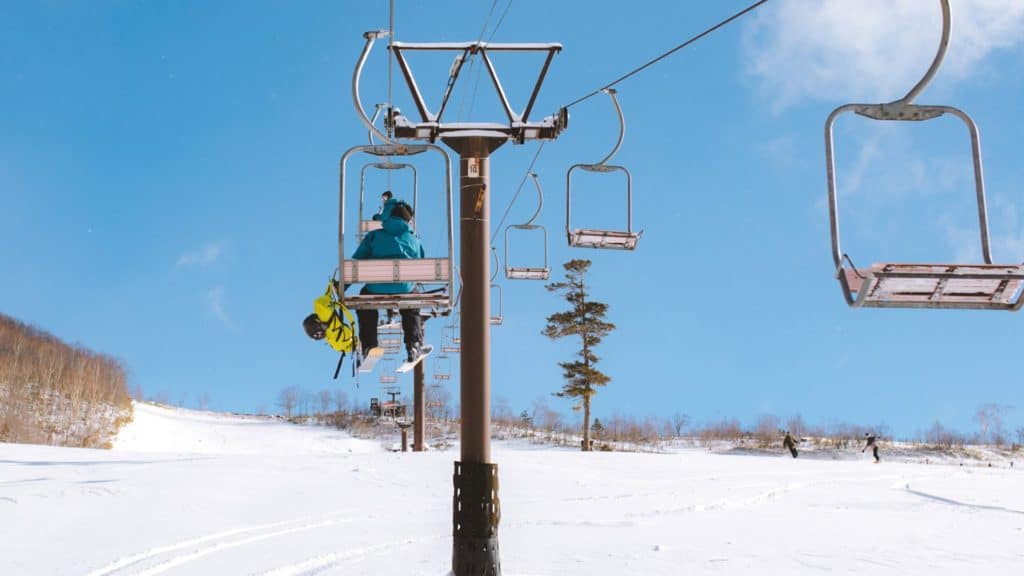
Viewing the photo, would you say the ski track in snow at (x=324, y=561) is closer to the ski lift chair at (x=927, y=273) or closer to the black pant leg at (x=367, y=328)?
the black pant leg at (x=367, y=328)

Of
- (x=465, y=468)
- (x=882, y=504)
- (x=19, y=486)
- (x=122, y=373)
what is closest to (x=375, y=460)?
(x=19, y=486)

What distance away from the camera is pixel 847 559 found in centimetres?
828

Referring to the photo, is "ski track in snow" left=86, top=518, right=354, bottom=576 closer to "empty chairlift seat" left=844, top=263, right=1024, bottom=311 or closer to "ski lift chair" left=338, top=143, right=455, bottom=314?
"ski lift chair" left=338, top=143, right=455, bottom=314

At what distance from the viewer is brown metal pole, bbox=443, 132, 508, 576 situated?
20.7 ft

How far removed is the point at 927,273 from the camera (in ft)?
15.1

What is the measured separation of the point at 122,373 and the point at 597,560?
54423mm

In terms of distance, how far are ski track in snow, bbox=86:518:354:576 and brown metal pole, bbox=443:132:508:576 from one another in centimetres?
277

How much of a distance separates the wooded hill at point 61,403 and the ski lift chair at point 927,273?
105ft

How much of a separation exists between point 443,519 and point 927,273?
7.01 metres

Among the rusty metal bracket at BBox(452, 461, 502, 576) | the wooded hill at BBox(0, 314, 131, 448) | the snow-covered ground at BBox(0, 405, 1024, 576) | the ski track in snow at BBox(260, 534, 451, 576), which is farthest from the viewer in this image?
the wooded hill at BBox(0, 314, 131, 448)

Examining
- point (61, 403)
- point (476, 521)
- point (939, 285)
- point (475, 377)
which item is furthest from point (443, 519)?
point (61, 403)

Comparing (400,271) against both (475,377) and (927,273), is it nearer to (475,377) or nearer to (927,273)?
(475,377)

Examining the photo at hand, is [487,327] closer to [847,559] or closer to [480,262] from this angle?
[480,262]

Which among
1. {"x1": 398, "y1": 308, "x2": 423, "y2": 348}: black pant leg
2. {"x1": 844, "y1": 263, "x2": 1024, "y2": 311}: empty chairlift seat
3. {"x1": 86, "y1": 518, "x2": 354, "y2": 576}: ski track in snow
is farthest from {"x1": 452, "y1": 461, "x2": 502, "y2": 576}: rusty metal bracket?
{"x1": 398, "y1": 308, "x2": 423, "y2": 348}: black pant leg
